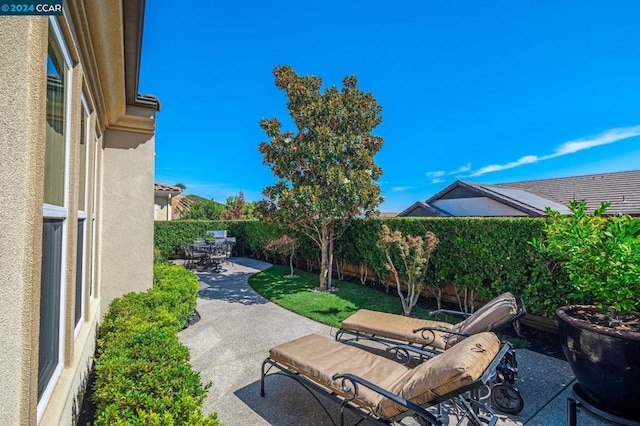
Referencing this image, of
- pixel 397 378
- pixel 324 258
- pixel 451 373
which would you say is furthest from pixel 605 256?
pixel 324 258

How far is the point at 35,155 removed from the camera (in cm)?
142

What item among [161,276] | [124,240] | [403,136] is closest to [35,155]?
[124,240]

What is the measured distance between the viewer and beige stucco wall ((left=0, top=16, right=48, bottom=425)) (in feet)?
4.31

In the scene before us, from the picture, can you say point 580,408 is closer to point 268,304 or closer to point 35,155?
point 35,155

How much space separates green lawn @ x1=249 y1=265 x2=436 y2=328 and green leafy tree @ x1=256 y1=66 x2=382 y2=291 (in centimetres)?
98

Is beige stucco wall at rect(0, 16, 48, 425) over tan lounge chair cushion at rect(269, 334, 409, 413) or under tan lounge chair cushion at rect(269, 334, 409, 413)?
over

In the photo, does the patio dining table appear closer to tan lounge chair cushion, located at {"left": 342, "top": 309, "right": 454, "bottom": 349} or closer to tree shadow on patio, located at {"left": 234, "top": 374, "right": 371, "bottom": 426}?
tan lounge chair cushion, located at {"left": 342, "top": 309, "right": 454, "bottom": 349}

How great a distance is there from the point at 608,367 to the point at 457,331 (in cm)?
172

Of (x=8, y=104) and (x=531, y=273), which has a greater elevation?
(x=8, y=104)

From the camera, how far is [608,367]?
3332 mm

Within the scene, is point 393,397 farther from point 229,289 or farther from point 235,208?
point 235,208

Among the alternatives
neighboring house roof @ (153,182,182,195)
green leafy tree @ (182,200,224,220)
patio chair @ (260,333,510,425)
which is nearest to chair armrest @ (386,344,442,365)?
patio chair @ (260,333,510,425)

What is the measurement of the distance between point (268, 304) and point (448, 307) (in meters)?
5.09

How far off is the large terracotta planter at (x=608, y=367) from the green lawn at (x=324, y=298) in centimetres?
427
